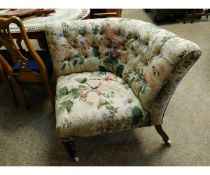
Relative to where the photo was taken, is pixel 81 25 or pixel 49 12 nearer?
pixel 81 25

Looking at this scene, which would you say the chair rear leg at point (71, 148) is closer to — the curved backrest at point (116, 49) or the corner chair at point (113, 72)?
the corner chair at point (113, 72)

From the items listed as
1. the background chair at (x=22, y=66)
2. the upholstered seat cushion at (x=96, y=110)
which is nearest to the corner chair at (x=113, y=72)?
the upholstered seat cushion at (x=96, y=110)

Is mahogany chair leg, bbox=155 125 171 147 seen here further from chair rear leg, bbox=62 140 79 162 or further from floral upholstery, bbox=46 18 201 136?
chair rear leg, bbox=62 140 79 162

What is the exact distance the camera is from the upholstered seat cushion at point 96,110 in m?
1.21

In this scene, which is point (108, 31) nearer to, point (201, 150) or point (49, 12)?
point (49, 12)

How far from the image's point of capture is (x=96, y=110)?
4.08ft

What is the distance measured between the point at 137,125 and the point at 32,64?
0.97 m

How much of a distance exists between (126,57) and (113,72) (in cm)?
17

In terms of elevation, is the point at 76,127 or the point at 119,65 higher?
the point at 119,65

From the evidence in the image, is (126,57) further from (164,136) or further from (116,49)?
(164,136)

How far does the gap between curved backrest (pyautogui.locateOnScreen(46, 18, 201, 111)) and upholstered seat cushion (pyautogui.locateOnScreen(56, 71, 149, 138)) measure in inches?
2.8

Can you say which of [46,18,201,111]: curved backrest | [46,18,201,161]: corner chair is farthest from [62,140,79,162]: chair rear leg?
[46,18,201,111]: curved backrest

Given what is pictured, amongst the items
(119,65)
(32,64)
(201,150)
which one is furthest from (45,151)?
(201,150)
